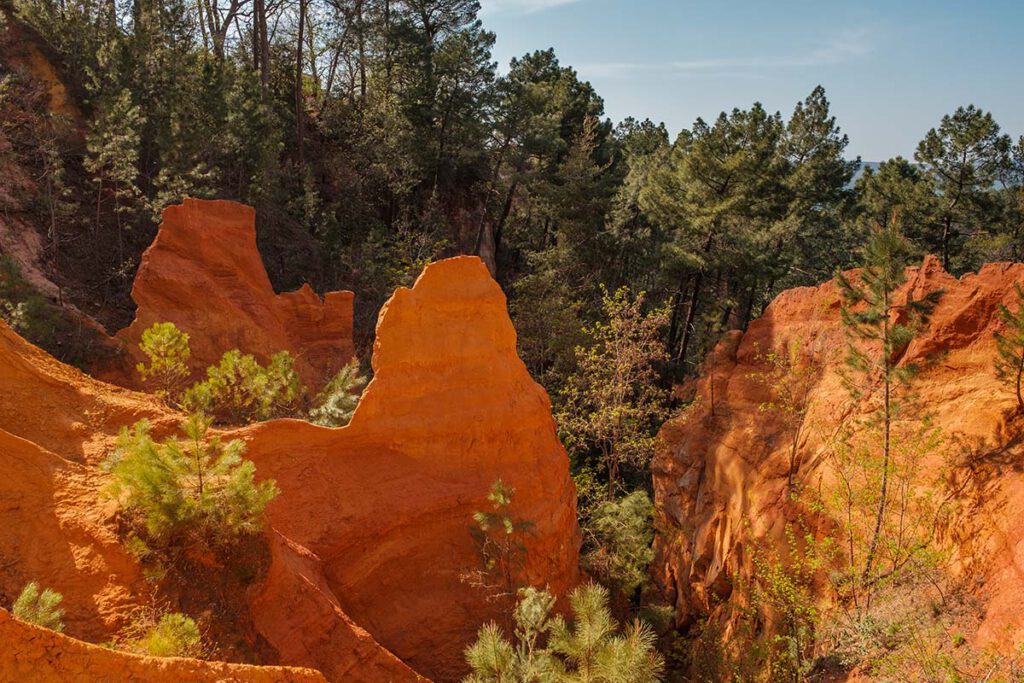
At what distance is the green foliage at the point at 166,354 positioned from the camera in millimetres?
13500

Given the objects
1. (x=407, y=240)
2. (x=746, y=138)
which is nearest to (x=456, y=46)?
(x=407, y=240)

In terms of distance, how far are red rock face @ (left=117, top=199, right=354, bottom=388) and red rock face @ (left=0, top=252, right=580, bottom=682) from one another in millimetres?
7348

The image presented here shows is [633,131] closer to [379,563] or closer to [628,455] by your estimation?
[628,455]

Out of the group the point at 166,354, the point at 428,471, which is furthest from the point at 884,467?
the point at 166,354

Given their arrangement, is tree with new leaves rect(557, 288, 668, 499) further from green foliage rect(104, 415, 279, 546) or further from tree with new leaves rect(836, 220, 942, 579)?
green foliage rect(104, 415, 279, 546)

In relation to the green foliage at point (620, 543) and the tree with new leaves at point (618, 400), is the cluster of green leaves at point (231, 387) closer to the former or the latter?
the green foliage at point (620, 543)

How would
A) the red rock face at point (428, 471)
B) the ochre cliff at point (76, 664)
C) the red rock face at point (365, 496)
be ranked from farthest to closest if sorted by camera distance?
the red rock face at point (428, 471) < the red rock face at point (365, 496) < the ochre cliff at point (76, 664)

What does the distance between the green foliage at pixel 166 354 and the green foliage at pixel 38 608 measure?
801 cm

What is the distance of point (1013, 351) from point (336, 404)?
508 inches

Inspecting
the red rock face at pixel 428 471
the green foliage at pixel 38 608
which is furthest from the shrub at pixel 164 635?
the red rock face at pixel 428 471

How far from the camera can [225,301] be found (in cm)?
1780

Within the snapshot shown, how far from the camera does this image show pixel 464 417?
11812mm

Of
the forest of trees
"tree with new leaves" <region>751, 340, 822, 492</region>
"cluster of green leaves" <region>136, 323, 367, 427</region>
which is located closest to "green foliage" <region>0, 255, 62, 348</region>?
the forest of trees

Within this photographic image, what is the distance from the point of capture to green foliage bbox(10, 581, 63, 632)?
5.32 m
